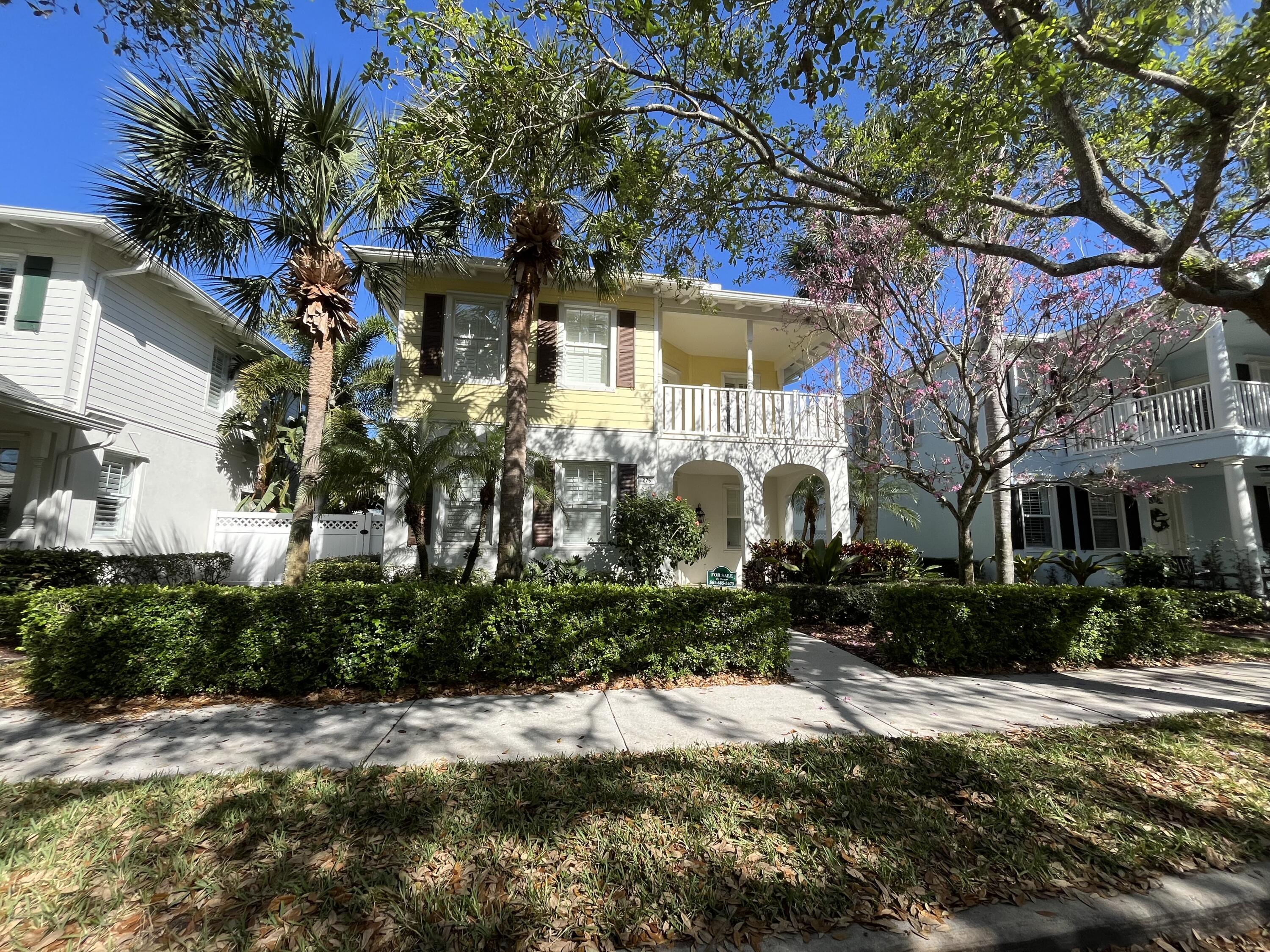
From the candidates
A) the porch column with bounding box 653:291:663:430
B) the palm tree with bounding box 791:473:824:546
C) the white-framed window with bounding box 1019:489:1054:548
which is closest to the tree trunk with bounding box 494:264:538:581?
the porch column with bounding box 653:291:663:430

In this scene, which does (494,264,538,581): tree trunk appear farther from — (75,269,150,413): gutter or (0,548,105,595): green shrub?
(75,269,150,413): gutter

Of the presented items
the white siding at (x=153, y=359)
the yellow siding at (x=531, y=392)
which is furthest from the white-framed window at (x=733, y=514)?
the white siding at (x=153, y=359)

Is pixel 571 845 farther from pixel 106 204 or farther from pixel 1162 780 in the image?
pixel 106 204

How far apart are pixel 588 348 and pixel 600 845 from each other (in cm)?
995

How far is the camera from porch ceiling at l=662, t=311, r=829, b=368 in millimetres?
12289

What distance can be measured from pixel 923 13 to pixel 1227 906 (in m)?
8.17

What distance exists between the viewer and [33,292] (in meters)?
9.48

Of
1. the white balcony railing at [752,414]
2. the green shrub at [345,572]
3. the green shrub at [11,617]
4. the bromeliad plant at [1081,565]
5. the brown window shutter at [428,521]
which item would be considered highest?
the white balcony railing at [752,414]

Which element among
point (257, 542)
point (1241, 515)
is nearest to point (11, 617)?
point (257, 542)

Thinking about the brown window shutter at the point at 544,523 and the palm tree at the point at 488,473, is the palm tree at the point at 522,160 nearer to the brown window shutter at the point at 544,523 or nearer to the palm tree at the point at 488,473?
the palm tree at the point at 488,473

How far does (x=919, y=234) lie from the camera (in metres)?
6.33

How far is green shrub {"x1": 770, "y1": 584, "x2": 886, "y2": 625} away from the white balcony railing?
3.51 meters

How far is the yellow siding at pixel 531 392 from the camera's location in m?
10.6

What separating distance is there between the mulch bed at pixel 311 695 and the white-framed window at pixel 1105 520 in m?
13.0
